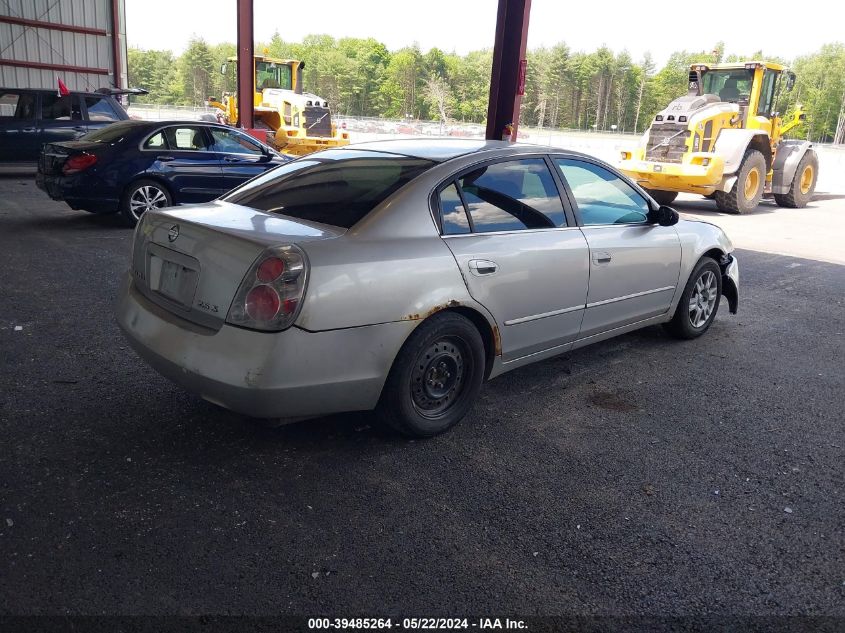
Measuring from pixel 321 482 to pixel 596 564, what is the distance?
4.13ft

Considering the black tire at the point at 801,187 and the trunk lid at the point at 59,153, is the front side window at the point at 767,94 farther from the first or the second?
the trunk lid at the point at 59,153

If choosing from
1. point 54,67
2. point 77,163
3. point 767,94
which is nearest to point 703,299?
point 77,163

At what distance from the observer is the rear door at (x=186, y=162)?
935 centimetres

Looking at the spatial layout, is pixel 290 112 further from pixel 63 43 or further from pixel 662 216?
pixel 662 216

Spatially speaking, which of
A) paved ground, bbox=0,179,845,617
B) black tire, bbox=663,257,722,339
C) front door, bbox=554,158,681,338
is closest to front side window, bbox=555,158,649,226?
front door, bbox=554,158,681,338

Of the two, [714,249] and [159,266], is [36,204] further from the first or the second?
[714,249]

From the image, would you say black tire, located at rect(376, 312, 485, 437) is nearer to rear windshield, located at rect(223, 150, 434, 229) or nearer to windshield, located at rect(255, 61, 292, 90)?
rear windshield, located at rect(223, 150, 434, 229)

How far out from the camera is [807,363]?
5.22 m

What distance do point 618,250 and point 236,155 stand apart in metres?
7.06

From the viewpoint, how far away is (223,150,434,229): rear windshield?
359cm

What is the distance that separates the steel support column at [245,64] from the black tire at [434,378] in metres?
13.7

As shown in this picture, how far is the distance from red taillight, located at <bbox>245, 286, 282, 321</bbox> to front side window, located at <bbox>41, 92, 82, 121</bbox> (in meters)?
13.8

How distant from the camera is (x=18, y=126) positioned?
1418cm

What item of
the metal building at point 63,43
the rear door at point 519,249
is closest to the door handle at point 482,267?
the rear door at point 519,249
